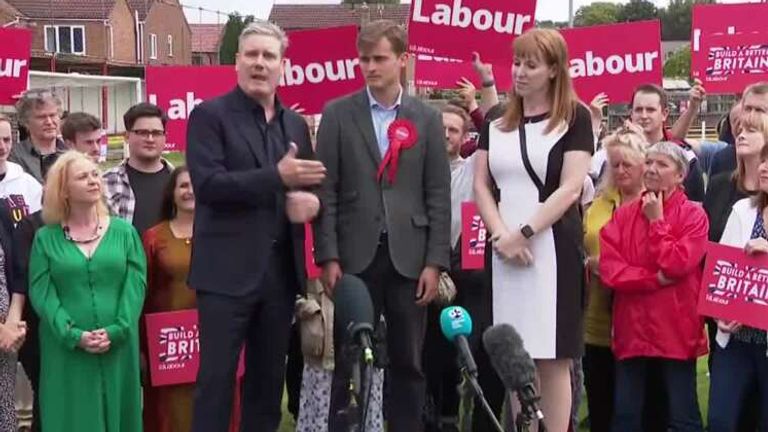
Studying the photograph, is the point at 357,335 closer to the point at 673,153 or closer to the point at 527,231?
the point at 527,231

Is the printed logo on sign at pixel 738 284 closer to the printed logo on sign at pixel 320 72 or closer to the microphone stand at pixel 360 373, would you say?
the microphone stand at pixel 360 373

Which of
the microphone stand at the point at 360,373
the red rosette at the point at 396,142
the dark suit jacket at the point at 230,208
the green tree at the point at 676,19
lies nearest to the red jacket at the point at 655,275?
the red rosette at the point at 396,142

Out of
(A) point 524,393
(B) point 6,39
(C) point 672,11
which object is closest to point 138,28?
(C) point 672,11

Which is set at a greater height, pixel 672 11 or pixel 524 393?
pixel 672 11

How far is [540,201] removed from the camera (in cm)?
523

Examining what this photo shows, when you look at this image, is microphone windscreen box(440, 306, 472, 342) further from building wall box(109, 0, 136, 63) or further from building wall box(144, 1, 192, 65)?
building wall box(144, 1, 192, 65)

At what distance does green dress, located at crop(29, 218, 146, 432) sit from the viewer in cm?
579

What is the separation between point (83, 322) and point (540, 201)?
239 centimetres

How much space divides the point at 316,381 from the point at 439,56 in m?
2.60

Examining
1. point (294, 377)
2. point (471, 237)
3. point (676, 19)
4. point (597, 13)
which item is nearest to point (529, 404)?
point (471, 237)

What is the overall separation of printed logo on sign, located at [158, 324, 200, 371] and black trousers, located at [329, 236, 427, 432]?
4.25ft

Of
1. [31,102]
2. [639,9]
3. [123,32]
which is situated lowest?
[31,102]

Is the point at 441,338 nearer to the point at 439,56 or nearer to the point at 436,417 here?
the point at 436,417

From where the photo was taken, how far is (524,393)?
3381mm
